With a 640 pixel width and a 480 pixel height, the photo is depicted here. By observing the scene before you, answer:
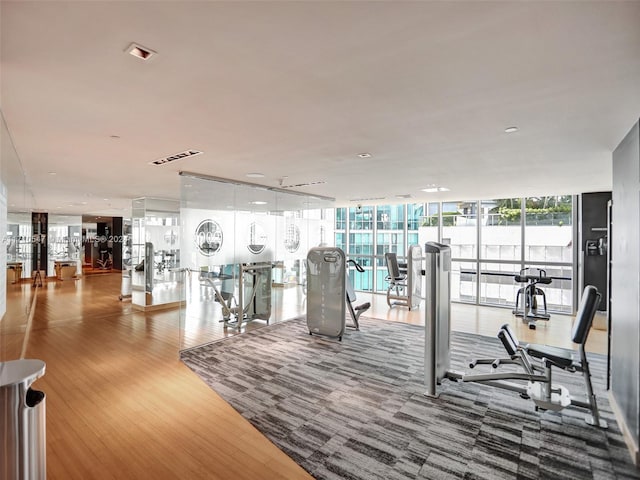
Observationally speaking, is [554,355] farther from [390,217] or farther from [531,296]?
[390,217]

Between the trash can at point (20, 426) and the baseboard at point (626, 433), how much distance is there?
13.4 ft

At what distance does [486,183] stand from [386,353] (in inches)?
140

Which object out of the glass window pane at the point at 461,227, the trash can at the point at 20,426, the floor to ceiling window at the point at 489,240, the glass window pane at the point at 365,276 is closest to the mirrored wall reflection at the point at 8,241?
the trash can at the point at 20,426

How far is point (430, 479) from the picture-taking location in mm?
2262

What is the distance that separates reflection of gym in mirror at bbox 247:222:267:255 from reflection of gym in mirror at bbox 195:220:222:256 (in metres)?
0.66

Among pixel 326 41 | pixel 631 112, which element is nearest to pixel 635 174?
pixel 631 112

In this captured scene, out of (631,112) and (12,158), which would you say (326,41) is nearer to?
(631,112)

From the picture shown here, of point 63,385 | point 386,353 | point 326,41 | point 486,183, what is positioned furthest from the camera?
point 486,183

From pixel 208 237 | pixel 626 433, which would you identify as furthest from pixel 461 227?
pixel 208 237

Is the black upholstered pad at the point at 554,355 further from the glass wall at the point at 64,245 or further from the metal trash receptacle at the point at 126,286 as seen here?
the glass wall at the point at 64,245

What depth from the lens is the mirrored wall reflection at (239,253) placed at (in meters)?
Answer: 5.08

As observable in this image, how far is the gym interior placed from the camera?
8.06 ft

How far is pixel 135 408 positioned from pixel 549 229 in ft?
29.3

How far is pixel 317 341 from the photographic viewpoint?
534 centimetres
